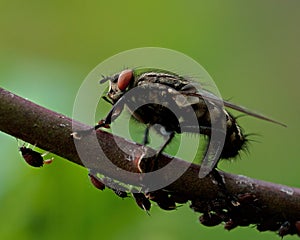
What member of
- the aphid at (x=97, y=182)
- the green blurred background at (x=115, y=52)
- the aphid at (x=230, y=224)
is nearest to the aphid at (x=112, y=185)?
the aphid at (x=97, y=182)

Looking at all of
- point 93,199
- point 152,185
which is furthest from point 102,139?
point 93,199

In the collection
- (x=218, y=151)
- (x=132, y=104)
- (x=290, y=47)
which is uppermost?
(x=132, y=104)

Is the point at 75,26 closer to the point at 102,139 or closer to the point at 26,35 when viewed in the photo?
the point at 26,35

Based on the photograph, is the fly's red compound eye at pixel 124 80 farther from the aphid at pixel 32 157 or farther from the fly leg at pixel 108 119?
the aphid at pixel 32 157

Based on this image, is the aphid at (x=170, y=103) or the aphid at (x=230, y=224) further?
the aphid at (x=170, y=103)

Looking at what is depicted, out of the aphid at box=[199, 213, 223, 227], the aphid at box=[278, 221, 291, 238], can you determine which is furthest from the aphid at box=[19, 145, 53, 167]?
the aphid at box=[278, 221, 291, 238]

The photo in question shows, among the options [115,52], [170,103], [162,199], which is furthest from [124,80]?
[115,52]
